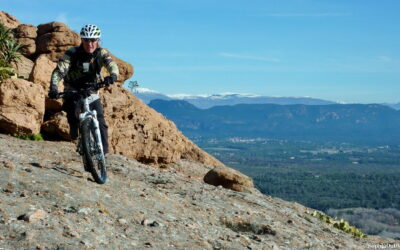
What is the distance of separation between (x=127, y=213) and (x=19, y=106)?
10771mm

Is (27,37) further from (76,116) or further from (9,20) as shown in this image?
(76,116)

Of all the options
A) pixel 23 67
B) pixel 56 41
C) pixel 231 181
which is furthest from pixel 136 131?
pixel 23 67

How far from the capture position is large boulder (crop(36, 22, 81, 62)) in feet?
82.9

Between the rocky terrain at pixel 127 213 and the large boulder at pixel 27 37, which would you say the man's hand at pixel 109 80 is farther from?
the large boulder at pixel 27 37

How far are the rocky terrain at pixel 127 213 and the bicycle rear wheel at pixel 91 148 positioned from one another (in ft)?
1.37

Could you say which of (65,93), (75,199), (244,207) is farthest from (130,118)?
(75,199)

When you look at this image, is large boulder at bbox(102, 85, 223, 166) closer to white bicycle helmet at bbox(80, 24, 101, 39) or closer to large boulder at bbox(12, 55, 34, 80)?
large boulder at bbox(12, 55, 34, 80)

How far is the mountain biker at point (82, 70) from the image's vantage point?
12258mm

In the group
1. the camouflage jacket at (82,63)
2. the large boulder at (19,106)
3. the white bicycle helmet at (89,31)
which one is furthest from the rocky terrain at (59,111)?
the white bicycle helmet at (89,31)

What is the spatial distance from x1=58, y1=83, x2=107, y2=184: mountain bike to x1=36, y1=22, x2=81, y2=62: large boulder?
13.4m

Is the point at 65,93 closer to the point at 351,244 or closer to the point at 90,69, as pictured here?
the point at 90,69

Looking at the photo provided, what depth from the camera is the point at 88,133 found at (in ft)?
39.9

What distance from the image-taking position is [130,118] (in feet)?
77.3

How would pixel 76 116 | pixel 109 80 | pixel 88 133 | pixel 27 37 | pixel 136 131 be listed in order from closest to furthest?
pixel 109 80, pixel 88 133, pixel 76 116, pixel 136 131, pixel 27 37
